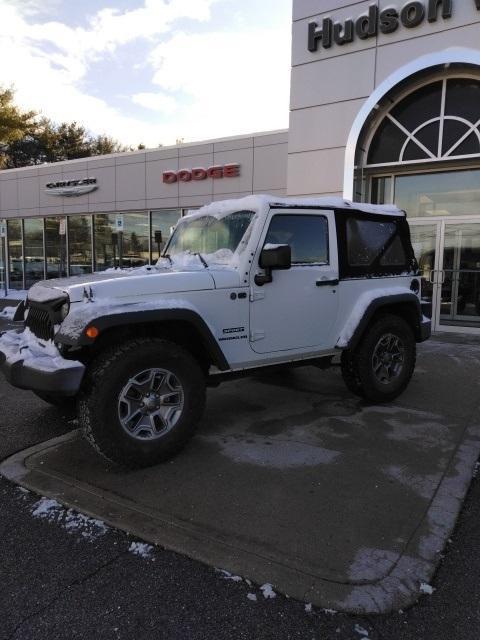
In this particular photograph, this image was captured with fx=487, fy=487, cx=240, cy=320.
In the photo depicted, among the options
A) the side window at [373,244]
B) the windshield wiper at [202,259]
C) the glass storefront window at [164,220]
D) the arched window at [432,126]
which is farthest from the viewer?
the glass storefront window at [164,220]

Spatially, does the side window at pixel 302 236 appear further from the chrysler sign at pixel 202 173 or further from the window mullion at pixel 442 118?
the chrysler sign at pixel 202 173

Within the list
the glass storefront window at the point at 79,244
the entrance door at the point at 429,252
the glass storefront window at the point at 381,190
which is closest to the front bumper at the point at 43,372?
the entrance door at the point at 429,252

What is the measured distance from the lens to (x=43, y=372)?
330cm

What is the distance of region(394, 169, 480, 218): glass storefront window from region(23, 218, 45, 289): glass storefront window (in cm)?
1481

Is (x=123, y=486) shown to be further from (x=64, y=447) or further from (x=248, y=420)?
(x=248, y=420)

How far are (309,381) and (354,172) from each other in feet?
18.9

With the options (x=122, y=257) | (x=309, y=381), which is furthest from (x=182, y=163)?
(x=309, y=381)

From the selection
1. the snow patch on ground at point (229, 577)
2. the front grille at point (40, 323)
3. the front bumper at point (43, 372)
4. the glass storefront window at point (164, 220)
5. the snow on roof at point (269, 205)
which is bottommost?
the snow patch on ground at point (229, 577)

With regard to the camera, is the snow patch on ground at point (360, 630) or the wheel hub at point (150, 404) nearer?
the snow patch on ground at point (360, 630)

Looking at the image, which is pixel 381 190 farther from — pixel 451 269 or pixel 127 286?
pixel 127 286

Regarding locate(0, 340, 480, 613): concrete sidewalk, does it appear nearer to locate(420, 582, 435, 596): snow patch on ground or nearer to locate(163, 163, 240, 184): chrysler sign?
locate(420, 582, 435, 596): snow patch on ground

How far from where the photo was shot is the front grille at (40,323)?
3714 mm

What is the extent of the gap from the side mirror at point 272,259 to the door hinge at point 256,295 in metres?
0.06

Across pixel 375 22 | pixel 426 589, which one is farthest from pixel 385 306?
pixel 375 22
